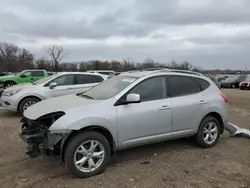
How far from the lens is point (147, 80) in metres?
5.07

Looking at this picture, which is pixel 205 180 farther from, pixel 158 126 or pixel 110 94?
pixel 110 94

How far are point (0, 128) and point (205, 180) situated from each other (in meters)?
5.57

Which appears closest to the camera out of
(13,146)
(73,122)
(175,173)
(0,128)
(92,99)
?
(73,122)

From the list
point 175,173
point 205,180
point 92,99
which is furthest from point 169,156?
point 92,99

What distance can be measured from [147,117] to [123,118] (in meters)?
0.49

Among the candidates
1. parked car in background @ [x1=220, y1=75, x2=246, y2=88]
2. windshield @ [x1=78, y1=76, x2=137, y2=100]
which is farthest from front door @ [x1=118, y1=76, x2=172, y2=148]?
parked car in background @ [x1=220, y1=75, x2=246, y2=88]

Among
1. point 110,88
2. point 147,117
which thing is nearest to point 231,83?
point 110,88

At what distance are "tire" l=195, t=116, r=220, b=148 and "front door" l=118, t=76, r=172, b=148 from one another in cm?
84

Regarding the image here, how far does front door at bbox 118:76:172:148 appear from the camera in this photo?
180 inches

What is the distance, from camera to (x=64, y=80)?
32.2ft

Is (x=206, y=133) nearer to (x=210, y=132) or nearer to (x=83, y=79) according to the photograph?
(x=210, y=132)

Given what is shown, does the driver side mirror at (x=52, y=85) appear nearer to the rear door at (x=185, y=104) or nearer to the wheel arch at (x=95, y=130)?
the rear door at (x=185, y=104)

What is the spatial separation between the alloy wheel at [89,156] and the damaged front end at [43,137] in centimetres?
31

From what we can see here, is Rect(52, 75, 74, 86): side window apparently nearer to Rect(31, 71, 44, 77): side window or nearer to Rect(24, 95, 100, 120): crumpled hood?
Rect(24, 95, 100, 120): crumpled hood
